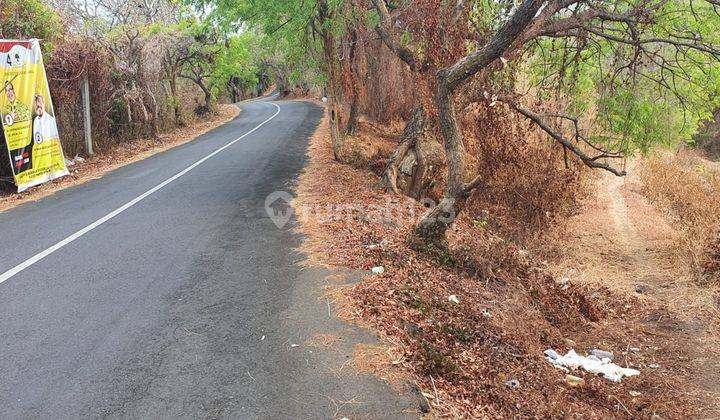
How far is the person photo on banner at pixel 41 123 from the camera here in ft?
39.8

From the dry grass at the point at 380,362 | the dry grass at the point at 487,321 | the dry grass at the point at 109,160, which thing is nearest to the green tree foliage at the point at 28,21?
the dry grass at the point at 109,160

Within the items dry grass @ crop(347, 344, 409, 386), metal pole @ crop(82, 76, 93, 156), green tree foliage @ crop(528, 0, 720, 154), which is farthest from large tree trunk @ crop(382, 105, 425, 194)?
metal pole @ crop(82, 76, 93, 156)

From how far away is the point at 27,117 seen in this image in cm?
1180

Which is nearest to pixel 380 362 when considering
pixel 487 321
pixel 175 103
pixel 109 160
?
pixel 487 321

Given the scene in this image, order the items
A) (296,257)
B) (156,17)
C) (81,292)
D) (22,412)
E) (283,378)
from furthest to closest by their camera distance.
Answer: (156,17) → (296,257) → (81,292) → (283,378) → (22,412)

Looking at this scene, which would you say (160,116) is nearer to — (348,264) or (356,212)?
(356,212)

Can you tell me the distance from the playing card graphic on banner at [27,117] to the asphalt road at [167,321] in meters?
2.61

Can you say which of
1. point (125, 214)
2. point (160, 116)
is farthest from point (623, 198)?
point (160, 116)

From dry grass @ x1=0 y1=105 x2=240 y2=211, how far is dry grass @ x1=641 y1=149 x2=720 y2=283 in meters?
12.6

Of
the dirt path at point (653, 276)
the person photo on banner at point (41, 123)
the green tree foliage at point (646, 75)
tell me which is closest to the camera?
the dirt path at point (653, 276)

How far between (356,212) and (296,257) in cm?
244

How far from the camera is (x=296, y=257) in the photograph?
6684 mm

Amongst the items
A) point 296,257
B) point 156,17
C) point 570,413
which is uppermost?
point 156,17

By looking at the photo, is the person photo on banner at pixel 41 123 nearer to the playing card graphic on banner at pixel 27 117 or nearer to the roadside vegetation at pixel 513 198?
the playing card graphic on banner at pixel 27 117
